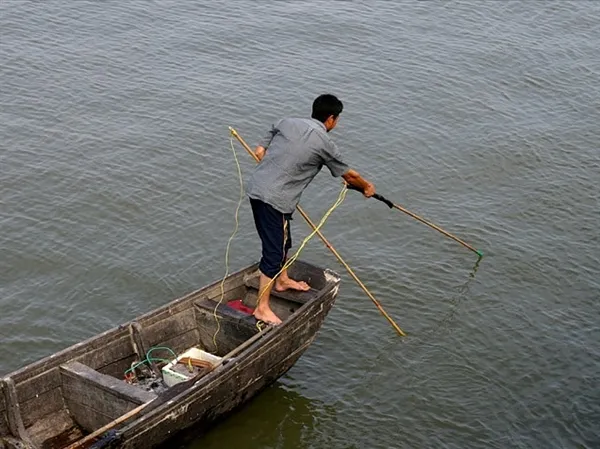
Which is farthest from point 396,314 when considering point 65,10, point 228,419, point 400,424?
point 65,10

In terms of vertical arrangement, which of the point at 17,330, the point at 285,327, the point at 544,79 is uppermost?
Result: the point at 544,79

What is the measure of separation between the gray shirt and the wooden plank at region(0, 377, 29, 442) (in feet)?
A: 9.32

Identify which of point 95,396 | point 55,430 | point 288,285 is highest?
point 288,285

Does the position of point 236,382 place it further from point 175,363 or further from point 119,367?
point 119,367

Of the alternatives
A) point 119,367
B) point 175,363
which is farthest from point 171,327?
point 119,367

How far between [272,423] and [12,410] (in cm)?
271

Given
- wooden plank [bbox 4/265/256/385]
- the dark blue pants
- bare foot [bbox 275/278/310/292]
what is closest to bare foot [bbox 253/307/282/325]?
the dark blue pants

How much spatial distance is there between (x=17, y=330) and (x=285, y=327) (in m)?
3.41

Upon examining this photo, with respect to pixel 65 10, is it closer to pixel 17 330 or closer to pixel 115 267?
pixel 115 267

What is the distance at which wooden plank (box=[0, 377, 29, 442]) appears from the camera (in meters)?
7.74

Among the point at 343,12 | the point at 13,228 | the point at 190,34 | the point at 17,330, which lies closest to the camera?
the point at 17,330

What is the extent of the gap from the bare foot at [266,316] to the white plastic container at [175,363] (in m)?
0.59

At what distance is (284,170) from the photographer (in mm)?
8727

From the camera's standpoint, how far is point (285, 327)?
8.84 meters
